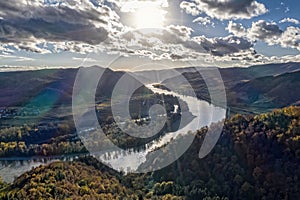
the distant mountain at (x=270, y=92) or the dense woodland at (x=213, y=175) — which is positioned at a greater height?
the distant mountain at (x=270, y=92)

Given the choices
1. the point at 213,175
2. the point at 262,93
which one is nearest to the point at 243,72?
the point at 262,93

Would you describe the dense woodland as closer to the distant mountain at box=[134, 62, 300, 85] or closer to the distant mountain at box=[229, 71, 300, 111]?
the distant mountain at box=[229, 71, 300, 111]

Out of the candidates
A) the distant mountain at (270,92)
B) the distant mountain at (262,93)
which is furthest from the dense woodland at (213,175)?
the distant mountain at (270,92)

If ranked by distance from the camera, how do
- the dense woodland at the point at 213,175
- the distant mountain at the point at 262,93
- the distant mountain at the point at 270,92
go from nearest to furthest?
the dense woodland at the point at 213,175 < the distant mountain at the point at 262,93 < the distant mountain at the point at 270,92

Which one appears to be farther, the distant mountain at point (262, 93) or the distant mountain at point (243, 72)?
the distant mountain at point (243, 72)

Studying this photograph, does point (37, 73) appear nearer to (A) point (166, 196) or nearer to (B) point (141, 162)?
(B) point (141, 162)

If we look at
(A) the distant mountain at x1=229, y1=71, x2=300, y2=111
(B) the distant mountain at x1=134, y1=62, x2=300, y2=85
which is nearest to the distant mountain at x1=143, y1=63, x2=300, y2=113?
(A) the distant mountain at x1=229, y1=71, x2=300, y2=111

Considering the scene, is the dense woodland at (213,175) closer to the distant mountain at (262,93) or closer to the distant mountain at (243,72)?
the distant mountain at (262,93)

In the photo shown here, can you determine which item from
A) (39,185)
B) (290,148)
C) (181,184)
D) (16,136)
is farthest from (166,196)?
(16,136)
